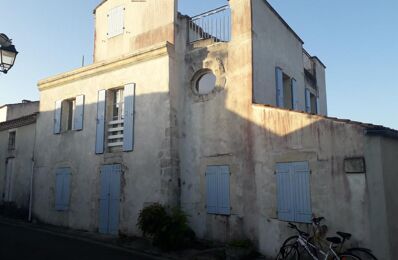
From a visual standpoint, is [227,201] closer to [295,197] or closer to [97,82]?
[295,197]

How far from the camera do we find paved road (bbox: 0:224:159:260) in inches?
340

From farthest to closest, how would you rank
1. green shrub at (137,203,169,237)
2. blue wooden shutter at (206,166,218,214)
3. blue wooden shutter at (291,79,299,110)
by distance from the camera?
blue wooden shutter at (291,79,299,110) → blue wooden shutter at (206,166,218,214) → green shrub at (137,203,169,237)

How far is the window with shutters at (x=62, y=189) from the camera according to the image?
12984 mm

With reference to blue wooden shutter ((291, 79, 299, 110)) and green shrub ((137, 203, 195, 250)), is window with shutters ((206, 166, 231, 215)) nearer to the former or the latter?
green shrub ((137, 203, 195, 250))

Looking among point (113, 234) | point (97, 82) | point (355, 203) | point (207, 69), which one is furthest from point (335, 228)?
point (97, 82)

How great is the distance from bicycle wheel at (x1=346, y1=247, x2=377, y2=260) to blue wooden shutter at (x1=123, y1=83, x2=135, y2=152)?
6.80 meters

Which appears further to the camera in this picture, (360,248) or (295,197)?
(295,197)

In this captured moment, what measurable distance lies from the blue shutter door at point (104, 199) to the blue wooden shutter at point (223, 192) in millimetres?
3868

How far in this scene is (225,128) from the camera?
32.9ft

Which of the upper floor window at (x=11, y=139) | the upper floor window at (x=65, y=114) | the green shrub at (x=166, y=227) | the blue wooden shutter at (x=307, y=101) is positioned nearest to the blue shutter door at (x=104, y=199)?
the green shrub at (x=166, y=227)

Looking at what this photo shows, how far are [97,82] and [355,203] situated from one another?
910 centimetres

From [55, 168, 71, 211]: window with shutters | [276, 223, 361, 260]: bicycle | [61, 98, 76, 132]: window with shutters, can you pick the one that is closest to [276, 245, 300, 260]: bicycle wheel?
[276, 223, 361, 260]: bicycle

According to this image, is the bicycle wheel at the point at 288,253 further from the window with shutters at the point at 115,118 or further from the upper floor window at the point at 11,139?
the upper floor window at the point at 11,139

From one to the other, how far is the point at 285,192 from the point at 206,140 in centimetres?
282
